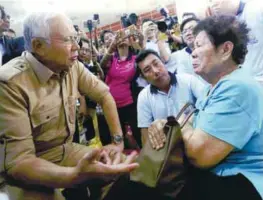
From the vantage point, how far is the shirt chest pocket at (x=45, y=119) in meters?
1.40

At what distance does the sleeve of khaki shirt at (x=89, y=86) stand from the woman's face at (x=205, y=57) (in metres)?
0.62

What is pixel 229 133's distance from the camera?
1181 millimetres

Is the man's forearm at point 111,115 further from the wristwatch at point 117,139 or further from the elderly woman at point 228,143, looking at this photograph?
the elderly woman at point 228,143

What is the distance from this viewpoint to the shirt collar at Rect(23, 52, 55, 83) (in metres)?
1.45

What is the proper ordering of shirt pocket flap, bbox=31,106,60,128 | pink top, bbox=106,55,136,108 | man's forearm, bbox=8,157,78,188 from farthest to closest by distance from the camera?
pink top, bbox=106,55,136,108 → shirt pocket flap, bbox=31,106,60,128 → man's forearm, bbox=8,157,78,188

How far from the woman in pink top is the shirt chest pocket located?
5.42ft

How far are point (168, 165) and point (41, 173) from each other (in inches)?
18.7

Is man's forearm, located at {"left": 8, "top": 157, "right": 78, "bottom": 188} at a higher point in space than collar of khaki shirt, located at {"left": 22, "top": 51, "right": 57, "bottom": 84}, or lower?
lower

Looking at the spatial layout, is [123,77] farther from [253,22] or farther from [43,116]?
[43,116]

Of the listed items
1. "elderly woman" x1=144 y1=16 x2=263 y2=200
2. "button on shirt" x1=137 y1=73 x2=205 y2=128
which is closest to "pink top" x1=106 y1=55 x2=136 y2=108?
"button on shirt" x1=137 y1=73 x2=205 y2=128

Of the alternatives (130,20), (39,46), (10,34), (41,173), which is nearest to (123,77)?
(130,20)

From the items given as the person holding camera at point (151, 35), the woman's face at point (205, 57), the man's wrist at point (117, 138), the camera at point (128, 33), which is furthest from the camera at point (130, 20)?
the woman's face at point (205, 57)

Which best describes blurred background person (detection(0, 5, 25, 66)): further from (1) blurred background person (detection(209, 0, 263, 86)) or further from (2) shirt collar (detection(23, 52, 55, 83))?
(1) blurred background person (detection(209, 0, 263, 86))

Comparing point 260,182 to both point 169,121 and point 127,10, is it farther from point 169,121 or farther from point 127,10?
point 127,10
